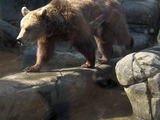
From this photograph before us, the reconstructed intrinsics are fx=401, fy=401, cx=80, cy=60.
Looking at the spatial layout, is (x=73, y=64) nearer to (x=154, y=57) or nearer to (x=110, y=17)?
(x=110, y=17)

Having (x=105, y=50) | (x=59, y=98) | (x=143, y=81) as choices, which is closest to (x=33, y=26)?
(x=59, y=98)

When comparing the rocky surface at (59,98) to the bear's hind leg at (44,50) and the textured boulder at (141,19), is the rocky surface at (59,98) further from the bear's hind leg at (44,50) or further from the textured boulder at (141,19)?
the textured boulder at (141,19)

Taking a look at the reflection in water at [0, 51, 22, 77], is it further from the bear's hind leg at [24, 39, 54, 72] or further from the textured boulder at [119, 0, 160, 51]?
the textured boulder at [119, 0, 160, 51]

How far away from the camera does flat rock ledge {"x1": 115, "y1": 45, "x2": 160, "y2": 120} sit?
191 inches

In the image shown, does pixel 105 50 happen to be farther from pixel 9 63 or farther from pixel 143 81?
pixel 9 63

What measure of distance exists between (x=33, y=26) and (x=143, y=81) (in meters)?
1.85

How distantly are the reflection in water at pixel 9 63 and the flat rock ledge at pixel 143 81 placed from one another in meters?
3.21

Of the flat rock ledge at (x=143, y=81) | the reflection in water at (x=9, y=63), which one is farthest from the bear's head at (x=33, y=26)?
the reflection in water at (x=9, y=63)

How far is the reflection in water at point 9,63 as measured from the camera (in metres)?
7.85

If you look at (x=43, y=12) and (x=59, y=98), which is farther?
(x=43, y=12)

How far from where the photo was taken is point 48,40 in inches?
238

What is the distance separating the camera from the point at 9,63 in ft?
27.9

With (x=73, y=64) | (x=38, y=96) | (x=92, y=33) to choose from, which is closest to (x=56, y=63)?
(x=73, y=64)

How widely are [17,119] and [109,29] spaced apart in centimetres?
242
